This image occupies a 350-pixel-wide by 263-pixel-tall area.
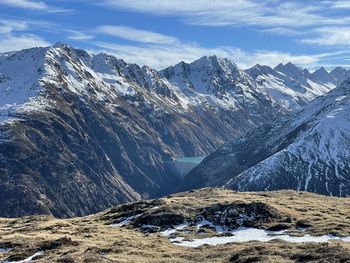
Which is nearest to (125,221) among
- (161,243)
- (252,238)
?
(161,243)

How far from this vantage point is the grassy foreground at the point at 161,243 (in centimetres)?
4897

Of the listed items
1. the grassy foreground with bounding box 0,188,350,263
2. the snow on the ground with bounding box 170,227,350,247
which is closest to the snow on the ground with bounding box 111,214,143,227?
the grassy foreground with bounding box 0,188,350,263

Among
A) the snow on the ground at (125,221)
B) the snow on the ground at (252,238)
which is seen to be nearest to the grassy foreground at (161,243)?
the snow on the ground at (125,221)

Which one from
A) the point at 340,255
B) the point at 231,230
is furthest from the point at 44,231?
the point at 340,255

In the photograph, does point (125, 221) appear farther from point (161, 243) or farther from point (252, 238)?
point (252, 238)

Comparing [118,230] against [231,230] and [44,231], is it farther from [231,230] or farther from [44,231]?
[231,230]

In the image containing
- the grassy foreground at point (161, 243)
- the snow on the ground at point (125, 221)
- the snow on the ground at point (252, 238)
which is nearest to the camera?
the grassy foreground at point (161, 243)

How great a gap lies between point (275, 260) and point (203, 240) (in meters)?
16.1

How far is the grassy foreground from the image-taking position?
161ft

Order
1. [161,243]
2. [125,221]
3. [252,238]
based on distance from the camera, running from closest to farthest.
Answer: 1. [161,243]
2. [252,238]
3. [125,221]

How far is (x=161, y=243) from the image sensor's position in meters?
59.7

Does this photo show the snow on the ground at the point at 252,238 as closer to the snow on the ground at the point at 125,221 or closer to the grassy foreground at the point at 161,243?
the grassy foreground at the point at 161,243

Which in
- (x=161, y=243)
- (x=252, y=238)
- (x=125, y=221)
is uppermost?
(x=161, y=243)

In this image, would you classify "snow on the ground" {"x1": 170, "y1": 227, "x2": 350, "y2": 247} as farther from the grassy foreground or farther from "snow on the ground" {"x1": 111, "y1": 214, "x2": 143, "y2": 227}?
"snow on the ground" {"x1": 111, "y1": 214, "x2": 143, "y2": 227}
